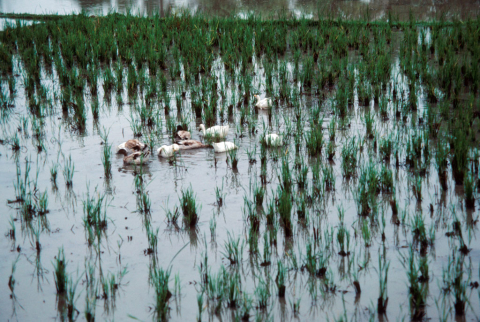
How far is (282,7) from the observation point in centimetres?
1258

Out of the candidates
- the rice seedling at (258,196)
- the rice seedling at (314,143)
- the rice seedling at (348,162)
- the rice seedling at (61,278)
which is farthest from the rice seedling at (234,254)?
the rice seedling at (314,143)

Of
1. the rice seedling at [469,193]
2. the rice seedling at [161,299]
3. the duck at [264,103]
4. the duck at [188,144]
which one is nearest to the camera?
the rice seedling at [161,299]

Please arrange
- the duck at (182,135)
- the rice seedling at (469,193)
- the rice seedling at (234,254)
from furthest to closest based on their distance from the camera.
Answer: the duck at (182,135) → the rice seedling at (469,193) → the rice seedling at (234,254)

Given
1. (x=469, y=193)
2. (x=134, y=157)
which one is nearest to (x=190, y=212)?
(x=134, y=157)

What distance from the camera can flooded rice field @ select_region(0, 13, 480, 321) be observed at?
2467 mm

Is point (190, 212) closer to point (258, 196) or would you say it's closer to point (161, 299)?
point (258, 196)

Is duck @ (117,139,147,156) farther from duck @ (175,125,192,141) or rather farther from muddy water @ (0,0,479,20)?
muddy water @ (0,0,479,20)

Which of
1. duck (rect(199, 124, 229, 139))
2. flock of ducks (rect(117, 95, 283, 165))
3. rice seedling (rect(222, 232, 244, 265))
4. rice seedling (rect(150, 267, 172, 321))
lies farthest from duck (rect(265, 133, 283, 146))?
rice seedling (rect(150, 267, 172, 321))

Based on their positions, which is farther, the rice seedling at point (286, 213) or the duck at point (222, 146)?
the duck at point (222, 146)

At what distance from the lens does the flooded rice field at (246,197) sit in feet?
8.09

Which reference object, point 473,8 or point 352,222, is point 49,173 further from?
point 473,8

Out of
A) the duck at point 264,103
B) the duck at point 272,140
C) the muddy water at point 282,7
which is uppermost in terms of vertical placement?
the muddy water at point 282,7

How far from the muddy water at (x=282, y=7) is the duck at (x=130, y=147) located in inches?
273

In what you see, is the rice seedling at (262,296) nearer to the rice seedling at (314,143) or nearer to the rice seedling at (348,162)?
the rice seedling at (348,162)
